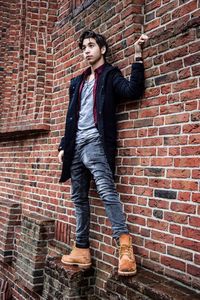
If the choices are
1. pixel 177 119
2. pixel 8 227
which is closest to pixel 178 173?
pixel 177 119

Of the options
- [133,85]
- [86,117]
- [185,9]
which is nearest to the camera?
[185,9]

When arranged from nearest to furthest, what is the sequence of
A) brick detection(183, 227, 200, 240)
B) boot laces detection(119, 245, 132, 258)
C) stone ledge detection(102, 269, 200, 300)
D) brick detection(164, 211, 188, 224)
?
stone ledge detection(102, 269, 200, 300), brick detection(183, 227, 200, 240), brick detection(164, 211, 188, 224), boot laces detection(119, 245, 132, 258)

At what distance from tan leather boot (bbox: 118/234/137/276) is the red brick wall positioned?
0.15 m

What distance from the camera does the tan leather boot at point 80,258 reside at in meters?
3.29

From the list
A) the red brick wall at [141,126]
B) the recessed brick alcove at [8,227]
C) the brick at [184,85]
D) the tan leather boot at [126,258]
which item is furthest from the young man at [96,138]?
the recessed brick alcove at [8,227]

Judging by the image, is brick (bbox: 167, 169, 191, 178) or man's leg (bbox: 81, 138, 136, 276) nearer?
brick (bbox: 167, 169, 191, 178)

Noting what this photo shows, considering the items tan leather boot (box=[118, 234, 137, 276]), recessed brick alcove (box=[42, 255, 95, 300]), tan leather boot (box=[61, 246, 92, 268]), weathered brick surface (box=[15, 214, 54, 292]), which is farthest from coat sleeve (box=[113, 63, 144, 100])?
weathered brick surface (box=[15, 214, 54, 292])

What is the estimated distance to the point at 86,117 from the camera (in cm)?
327

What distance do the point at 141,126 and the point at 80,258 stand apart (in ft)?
4.22

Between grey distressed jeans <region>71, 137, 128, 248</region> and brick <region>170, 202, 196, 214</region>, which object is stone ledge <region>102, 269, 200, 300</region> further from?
brick <region>170, 202, 196, 214</region>

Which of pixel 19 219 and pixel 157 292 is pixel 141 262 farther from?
pixel 19 219

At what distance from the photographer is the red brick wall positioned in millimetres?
2535

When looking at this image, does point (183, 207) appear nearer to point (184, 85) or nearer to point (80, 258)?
point (184, 85)

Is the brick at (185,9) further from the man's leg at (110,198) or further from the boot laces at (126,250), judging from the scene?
the boot laces at (126,250)
